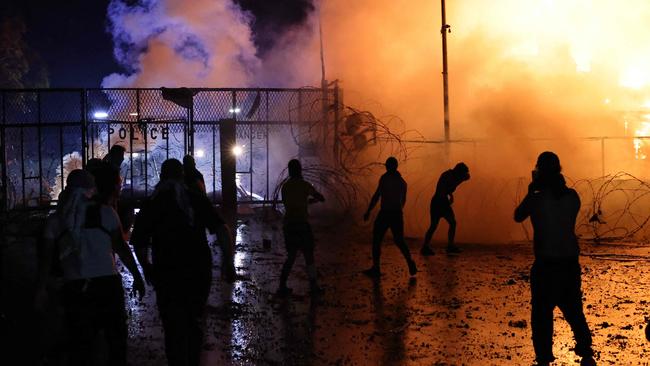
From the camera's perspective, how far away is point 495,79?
23.2 meters

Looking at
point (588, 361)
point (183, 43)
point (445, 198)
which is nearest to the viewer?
point (588, 361)

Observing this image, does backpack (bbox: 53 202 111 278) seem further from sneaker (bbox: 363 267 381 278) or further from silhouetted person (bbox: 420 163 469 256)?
silhouetted person (bbox: 420 163 469 256)

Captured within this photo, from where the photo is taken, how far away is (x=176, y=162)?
17.8 feet

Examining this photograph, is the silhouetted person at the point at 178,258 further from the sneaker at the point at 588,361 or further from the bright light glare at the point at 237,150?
the bright light glare at the point at 237,150

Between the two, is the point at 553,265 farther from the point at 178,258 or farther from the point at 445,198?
the point at 445,198

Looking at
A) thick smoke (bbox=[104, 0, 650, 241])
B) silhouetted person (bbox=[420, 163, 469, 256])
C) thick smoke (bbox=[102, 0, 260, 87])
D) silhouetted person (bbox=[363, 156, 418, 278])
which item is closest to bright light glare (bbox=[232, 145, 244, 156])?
thick smoke (bbox=[104, 0, 650, 241])

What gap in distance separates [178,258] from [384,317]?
320 cm

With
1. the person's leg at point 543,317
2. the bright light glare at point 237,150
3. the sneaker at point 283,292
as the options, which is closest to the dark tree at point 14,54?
the bright light glare at point 237,150

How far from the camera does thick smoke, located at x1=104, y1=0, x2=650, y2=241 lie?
18328 millimetres

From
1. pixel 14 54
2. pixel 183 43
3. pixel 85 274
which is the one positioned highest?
pixel 183 43

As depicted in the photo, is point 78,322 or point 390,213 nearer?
point 78,322

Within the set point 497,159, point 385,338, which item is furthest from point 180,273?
point 497,159

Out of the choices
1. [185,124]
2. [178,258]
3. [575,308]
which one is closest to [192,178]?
→ [178,258]

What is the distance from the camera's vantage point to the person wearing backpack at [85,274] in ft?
15.8
